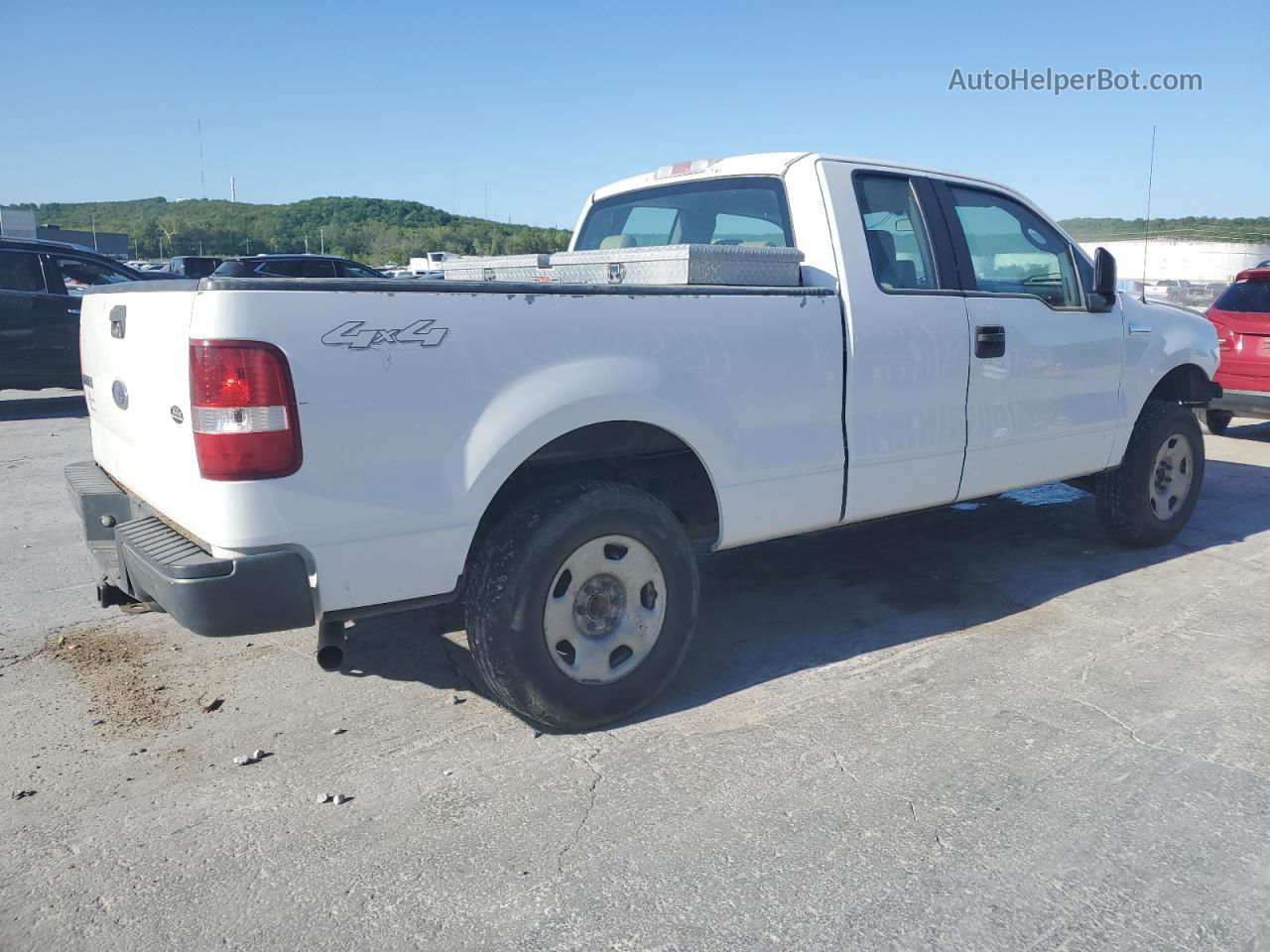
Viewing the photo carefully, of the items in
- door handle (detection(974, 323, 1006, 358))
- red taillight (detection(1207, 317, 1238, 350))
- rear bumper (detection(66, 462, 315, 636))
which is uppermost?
door handle (detection(974, 323, 1006, 358))

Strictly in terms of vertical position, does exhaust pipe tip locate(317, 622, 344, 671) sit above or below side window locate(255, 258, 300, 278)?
below

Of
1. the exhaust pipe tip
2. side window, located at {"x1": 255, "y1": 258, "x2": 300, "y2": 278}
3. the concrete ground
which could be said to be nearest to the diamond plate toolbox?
the exhaust pipe tip

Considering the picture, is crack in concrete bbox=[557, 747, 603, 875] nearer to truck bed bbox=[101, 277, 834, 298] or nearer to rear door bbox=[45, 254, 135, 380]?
truck bed bbox=[101, 277, 834, 298]

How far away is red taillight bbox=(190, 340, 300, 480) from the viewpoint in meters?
2.67

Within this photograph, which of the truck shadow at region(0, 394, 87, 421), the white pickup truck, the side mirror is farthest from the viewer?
the truck shadow at region(0, 394, 87, 421)

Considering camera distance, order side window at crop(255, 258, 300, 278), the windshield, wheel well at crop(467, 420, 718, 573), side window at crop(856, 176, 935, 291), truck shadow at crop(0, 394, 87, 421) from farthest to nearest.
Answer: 1. side window at crop(255, 258, 300, 278)
2. truck shadow at crop(0, 394, 87, 421)
3. the windshield
4. side window at crop(856, 176, 935, 291)
5. wheel well at crop(467, 420, 718, 573)

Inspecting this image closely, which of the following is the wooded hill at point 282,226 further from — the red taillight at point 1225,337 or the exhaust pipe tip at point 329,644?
the exhaust pipe tip at point 329,644

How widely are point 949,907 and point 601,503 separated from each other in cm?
157

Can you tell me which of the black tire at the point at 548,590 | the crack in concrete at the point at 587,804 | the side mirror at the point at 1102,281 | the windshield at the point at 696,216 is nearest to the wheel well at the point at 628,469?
the black tire at the point at 548,590

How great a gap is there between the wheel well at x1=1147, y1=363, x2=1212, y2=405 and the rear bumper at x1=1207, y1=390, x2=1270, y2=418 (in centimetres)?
347

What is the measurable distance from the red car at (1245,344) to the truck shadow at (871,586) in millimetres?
2369

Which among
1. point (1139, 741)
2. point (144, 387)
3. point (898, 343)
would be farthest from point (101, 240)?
point (1139, 741)

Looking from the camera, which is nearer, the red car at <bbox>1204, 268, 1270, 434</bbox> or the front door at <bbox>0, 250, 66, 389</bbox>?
the red car at <bbox>1204, 268, 1270, 434</bbox>

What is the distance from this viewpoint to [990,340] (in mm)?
4551
